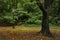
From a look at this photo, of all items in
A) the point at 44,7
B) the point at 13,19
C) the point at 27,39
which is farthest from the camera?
the point at 13,19

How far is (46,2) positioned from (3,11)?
15.5 meters

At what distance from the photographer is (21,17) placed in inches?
1222

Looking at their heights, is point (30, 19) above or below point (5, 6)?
below

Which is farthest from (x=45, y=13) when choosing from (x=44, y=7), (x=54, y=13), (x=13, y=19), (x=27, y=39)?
(x=54, y=13)

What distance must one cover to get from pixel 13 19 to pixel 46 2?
12.5 meters

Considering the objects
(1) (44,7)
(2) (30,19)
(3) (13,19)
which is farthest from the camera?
(2) (30,19)

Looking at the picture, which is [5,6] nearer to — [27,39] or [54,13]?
[54,13]

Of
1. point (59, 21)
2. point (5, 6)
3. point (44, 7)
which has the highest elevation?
point (44, 7)

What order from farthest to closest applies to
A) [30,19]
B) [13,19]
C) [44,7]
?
1. [30,19]
2. [13,19]
3. [44,7]

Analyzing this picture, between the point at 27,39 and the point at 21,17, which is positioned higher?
the point at 27,39

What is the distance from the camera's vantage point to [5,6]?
101 ft

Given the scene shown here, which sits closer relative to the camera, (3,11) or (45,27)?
(45,27)

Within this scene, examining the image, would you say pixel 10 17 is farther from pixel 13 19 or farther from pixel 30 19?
pixel 30 19

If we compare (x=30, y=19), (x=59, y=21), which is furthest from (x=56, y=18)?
(x=30, y=19)
